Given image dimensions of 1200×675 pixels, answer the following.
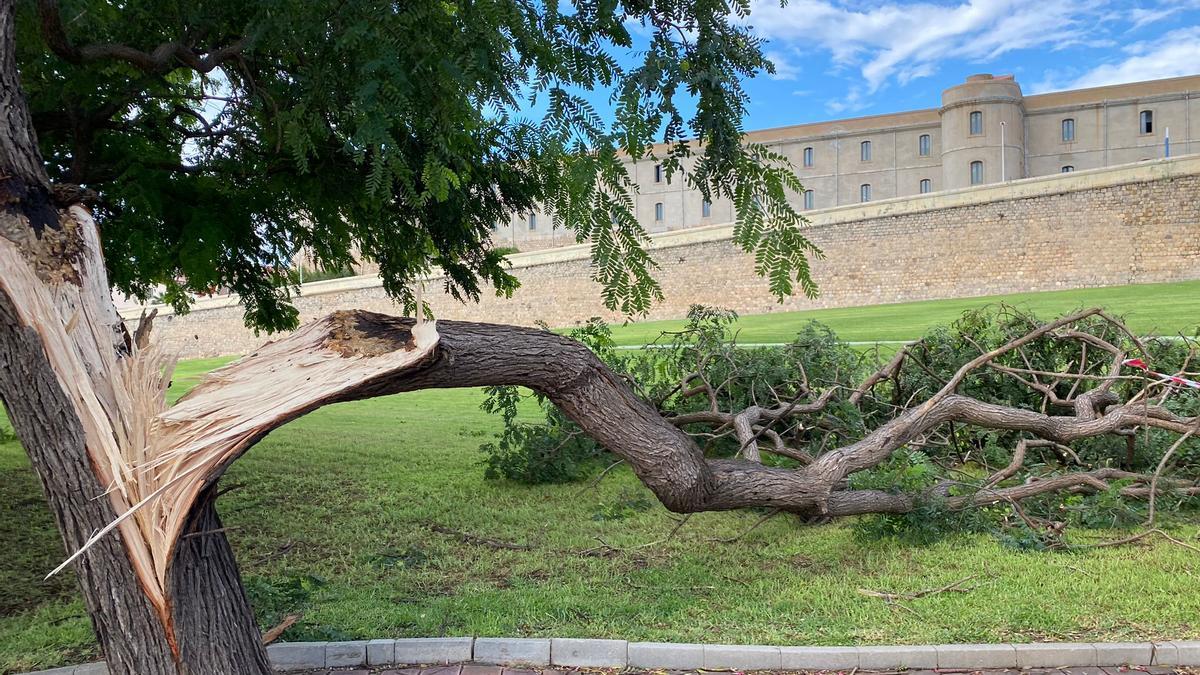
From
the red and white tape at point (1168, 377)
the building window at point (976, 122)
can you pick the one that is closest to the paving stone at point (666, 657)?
the red and white tape at point (1168, 377)

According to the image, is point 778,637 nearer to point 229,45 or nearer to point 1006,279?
point 229,45

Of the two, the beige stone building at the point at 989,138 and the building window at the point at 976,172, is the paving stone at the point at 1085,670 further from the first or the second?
the building window at the point at 976,172

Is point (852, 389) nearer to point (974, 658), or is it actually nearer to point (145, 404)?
point (974, 658)

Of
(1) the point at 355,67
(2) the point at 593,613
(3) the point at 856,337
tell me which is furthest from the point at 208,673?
(3) the point at 856,337

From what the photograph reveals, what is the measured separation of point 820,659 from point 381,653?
A: 2.01 m

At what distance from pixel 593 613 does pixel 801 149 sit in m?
59.0

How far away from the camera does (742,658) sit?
3.98m

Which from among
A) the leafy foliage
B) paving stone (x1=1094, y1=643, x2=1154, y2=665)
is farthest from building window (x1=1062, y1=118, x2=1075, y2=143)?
paving stone (x1=1094, y1=643, x2=1154, y2=665)

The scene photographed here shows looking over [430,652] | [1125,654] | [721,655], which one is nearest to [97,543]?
[430,652]

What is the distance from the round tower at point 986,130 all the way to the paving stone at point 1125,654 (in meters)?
53.2

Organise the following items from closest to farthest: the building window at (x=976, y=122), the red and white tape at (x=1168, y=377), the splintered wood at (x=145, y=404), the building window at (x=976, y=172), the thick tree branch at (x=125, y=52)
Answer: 1. the splintered wood at (x=145, y=404)
2. the thick tree branch at (x=125, y=52)
3. the red and white tape at (x=1168, y=377)
4. the building window at (x=976, y=122)
5. the building window at (x=976, y=172)

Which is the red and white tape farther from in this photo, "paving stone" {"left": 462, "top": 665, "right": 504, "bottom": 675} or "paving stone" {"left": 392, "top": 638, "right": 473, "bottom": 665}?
"paving stone" {"left": 392, "top": 638, "right": 473, "bottom": 665}

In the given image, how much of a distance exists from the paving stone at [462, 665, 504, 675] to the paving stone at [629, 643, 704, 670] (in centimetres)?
60

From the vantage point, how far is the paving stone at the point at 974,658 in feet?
13.0
